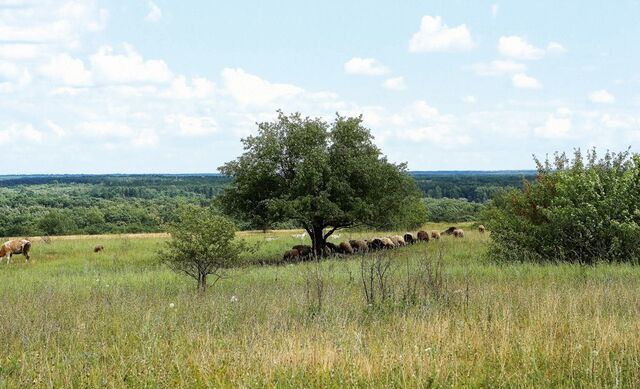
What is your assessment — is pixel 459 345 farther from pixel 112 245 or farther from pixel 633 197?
pixel 112 245

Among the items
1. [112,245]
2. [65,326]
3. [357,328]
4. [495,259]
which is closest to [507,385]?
[357,328]

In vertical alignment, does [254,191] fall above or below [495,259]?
above

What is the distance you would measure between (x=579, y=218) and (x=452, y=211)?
80250 millimetres

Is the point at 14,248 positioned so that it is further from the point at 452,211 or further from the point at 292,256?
the point at 452,211

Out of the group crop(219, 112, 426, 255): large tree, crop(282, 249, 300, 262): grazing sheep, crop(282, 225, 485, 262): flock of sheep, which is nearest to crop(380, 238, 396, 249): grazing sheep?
crop(282, 225, 485, 262): flock of sheep

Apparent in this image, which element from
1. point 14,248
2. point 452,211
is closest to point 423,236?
point 14,248

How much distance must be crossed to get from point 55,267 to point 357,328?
70.8 feet

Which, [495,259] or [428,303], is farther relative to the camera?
[495,259]

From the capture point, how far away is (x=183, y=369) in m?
6.61

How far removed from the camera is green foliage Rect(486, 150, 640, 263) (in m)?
20.1

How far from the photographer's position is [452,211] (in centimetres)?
9969

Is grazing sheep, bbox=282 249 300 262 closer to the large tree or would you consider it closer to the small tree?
the large tree

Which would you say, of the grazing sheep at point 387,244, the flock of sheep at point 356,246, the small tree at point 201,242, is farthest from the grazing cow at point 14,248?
the grazing sheep at point 387,244

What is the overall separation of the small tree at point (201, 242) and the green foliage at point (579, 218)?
Answer: 11043 mm
